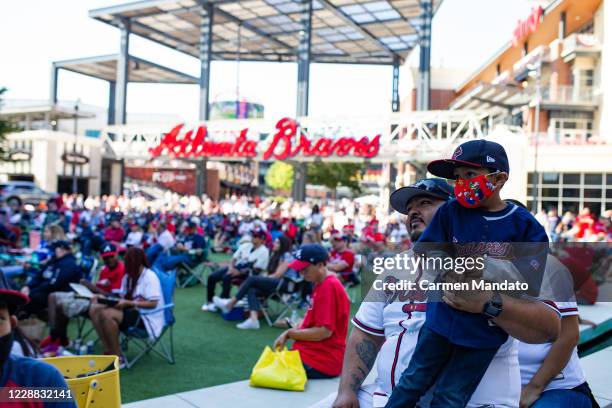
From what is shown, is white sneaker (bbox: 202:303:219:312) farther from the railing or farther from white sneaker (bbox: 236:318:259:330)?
the railing

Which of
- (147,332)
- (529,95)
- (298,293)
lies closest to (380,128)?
(529,95)

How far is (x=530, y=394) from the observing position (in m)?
2.17

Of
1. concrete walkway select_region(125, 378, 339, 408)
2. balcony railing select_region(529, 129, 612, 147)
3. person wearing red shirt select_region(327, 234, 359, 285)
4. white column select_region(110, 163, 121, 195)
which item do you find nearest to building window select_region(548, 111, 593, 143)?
balcony railing select_region(529, 129, 612, 147)

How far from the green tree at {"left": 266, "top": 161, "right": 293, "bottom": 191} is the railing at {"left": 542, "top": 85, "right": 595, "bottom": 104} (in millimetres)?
44353

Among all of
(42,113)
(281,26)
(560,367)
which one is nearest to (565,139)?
(281,26)

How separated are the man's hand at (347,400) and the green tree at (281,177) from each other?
72908mm

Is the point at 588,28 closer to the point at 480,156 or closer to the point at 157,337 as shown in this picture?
the point at 157,337

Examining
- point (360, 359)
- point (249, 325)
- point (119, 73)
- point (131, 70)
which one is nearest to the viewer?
point (360, 359)

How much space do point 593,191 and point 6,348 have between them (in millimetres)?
33395

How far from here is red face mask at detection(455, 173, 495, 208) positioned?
178cm

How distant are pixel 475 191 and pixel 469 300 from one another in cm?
39

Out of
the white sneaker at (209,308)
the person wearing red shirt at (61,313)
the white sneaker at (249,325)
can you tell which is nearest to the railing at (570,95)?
the white sneaker at (209,308)

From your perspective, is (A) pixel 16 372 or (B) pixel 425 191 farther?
(B) pixel 425 191

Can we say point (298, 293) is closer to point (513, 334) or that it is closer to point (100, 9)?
point (513, 334)
